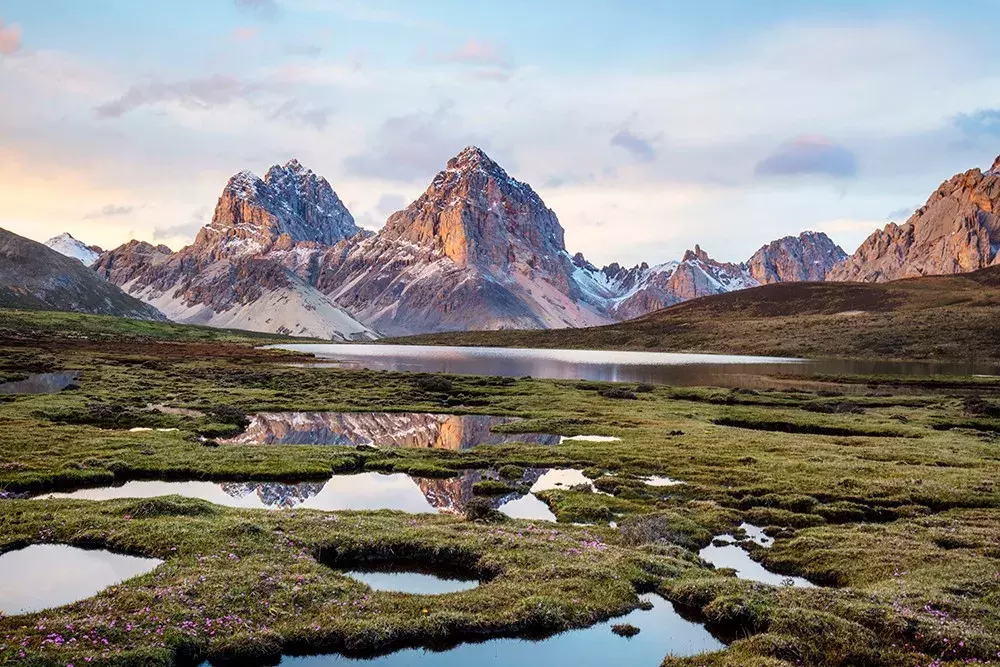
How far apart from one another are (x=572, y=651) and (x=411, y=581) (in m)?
6.81

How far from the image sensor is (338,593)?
2102 centimetres

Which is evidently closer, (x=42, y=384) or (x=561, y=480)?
(x=561, y=480)

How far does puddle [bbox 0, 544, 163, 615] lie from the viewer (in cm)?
2027

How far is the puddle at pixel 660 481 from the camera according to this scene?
39.5 meters

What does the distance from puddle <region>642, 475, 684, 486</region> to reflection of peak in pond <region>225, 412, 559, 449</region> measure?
577 inches

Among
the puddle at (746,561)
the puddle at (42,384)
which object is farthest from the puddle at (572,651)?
the puddle at (42,384)

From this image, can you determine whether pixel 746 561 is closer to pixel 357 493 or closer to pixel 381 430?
pixel 357 493

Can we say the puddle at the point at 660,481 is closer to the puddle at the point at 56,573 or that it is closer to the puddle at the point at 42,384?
the puddle at the point at 56,573

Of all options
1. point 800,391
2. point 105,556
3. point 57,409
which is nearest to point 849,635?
point 105,556

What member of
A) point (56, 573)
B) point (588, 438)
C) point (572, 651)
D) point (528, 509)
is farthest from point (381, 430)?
point (572, 651)

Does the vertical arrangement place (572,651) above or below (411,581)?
below

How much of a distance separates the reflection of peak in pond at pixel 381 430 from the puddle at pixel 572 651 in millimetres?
33002

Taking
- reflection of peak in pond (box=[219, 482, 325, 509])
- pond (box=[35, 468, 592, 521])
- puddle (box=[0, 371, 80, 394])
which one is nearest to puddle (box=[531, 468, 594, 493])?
pond (box=[35, 468, 592, 521])

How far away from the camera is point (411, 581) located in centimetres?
2356
